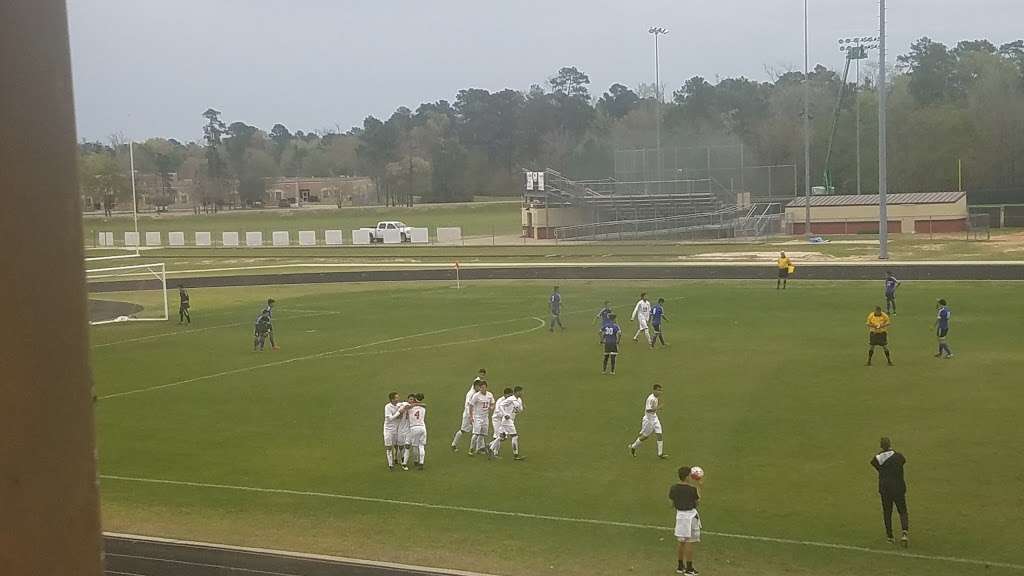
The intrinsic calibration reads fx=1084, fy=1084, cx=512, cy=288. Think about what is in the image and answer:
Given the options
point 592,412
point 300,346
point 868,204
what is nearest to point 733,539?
point 592,412

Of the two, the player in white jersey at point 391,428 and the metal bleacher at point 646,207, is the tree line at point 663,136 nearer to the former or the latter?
the metal bleacher at point 646,207

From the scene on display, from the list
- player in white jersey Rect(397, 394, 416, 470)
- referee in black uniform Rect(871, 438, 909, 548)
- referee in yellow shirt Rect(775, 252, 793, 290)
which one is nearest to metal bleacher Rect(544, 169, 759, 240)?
referee in yellow shirt Rect(775, 252, 793, 290)

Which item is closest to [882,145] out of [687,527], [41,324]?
[687,527]

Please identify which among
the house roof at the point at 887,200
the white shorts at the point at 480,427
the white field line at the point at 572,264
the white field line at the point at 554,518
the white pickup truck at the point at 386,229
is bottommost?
the white field line at the point at 554,518

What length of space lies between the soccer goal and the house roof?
4574 centimetres

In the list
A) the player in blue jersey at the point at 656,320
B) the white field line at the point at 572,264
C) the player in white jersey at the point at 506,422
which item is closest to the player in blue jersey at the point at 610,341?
the player in blue jersey at the point at 656,320

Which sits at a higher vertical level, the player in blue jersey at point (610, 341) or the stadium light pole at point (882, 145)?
the stadium light pole at point (882, 145)

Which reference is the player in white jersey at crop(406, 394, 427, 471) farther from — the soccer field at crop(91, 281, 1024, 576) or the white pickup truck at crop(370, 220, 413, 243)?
the white pickup truck at crop(370, 220, 413, 243)

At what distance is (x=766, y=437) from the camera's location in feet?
63.9

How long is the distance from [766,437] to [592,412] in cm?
A: 404

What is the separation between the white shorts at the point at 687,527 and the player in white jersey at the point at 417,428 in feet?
21.4

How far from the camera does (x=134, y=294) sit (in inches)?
1998

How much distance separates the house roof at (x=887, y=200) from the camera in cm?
7369

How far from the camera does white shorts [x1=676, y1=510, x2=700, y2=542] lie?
12781mm
